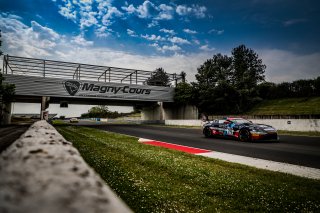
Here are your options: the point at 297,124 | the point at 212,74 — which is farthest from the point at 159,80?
the point at 297,124

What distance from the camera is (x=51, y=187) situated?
67 cm

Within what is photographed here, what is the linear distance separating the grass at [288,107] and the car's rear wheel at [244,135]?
26.3 m

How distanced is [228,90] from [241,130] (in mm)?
29590

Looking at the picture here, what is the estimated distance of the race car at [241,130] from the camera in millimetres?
11695

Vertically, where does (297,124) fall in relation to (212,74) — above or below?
below

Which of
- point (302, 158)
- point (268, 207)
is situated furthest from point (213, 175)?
point (302, 158)

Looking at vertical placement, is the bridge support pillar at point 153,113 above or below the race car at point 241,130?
above

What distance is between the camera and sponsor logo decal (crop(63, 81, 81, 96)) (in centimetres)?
3183

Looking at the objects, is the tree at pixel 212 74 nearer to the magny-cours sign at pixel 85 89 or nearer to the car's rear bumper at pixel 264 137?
the magny-cours sign at pixel 85 89

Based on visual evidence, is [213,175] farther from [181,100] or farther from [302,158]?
[181,100]

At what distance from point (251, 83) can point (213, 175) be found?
4099cm

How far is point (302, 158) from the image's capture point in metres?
7.43

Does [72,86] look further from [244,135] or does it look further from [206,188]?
[206,188]

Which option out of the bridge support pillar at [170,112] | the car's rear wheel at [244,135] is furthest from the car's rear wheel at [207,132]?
the bridge support pillar at [170,112]
